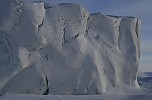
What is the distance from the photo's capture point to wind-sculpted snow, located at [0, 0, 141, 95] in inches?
285

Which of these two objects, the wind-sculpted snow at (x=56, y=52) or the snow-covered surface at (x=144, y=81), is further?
the snow-covered surface at (x=144, y=81)

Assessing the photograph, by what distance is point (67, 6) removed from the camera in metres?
8.22

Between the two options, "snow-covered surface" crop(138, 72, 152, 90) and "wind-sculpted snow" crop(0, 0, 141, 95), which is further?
"snow-covered surface" crop(138, 72, 152, 90)

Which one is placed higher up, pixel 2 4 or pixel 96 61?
pixel 2 4

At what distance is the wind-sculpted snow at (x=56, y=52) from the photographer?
23.8ft

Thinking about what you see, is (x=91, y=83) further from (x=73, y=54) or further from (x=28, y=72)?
(x=28, y=72)

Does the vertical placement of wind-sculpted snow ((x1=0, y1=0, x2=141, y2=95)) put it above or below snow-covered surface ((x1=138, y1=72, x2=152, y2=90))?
above

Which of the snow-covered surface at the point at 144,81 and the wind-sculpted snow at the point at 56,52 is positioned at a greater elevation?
the wind-sculpted snow at the point at 56,52

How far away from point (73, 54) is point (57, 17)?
107 centimetres

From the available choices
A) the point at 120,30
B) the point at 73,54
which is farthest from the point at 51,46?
the point at 120,30

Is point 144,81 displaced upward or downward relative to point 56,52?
downward

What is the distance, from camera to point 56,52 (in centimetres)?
766

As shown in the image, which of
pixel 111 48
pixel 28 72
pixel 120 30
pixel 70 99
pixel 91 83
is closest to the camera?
pixel 70 99

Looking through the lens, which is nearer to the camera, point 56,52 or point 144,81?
point 56,52
